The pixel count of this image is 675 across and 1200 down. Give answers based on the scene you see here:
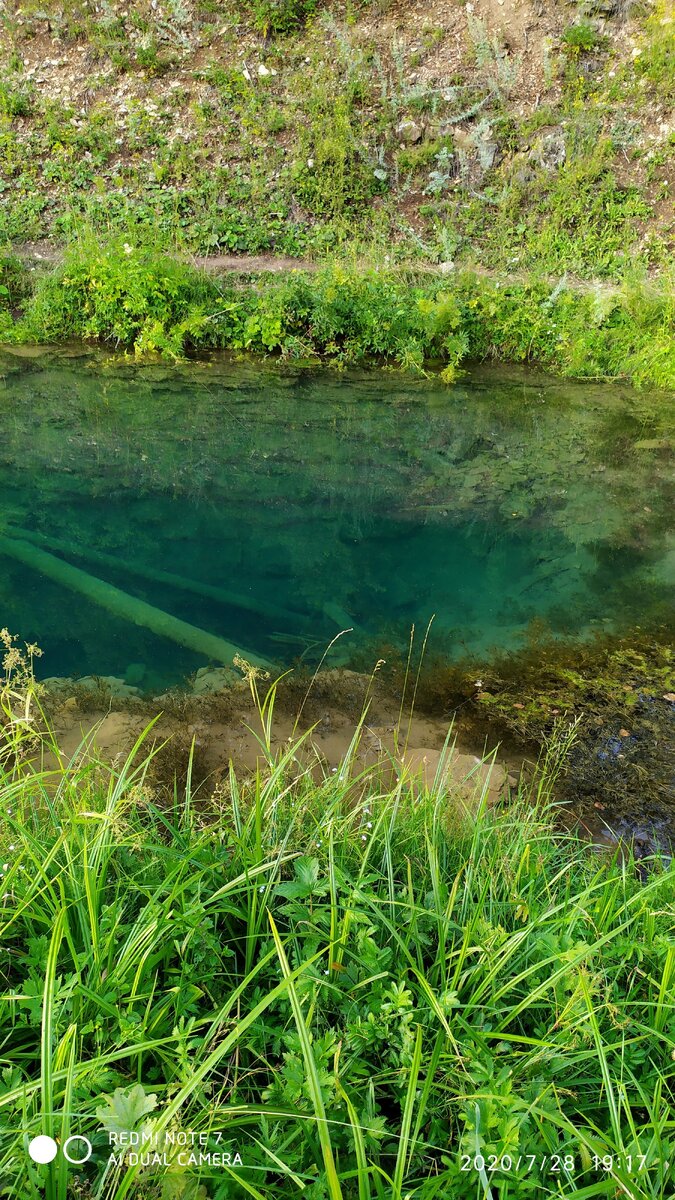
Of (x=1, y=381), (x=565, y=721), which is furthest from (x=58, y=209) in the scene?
(x=565, y=721)

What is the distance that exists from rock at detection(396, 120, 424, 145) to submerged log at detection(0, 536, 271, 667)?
9733mm

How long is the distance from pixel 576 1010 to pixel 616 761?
6.88 feet

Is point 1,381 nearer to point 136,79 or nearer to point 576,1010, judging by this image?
point 136,79

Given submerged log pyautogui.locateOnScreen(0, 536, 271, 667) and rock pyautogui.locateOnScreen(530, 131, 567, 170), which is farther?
rock pyautogui.locateOnScreen(530, 131, 567, 170)

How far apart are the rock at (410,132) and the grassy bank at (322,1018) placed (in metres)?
11.9

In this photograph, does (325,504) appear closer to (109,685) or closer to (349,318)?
(109,685)

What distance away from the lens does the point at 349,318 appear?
8.57 metres

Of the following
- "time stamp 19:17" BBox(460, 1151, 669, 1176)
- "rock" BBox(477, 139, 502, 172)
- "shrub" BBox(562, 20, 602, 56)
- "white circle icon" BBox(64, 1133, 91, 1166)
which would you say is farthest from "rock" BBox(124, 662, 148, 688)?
"shrub" BBox(562, 20, 602, 56)

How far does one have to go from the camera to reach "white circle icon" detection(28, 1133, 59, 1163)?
1.07 meters

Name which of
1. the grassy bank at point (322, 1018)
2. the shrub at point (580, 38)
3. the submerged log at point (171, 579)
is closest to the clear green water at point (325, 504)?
the submerged log at point (171, 579)

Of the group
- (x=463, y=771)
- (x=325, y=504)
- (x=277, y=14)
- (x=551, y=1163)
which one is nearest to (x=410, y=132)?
(x=277, y=14)

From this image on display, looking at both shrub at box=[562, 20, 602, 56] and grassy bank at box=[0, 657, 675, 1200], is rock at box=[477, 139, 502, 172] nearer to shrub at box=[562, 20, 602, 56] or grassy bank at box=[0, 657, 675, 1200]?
shrub at box=[562, 20, 602, 56]

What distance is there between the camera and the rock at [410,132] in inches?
436

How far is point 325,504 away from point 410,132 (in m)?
8.39
